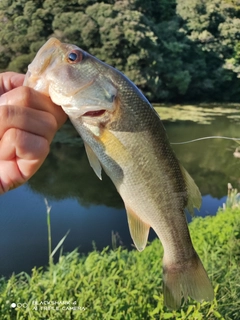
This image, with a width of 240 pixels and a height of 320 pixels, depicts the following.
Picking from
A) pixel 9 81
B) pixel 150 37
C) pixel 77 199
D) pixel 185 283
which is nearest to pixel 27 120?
pixel 9 81

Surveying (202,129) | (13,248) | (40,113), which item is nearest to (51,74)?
(40,113)

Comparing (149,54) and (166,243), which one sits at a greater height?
(166,243)

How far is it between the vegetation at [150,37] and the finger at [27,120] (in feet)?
32.8

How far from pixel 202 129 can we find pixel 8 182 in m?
11.2

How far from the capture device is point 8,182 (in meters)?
1.13

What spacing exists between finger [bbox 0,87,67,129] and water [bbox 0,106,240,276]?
13.0 ft

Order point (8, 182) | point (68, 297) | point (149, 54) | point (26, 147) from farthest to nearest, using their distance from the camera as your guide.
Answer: point (149, 54), point (68, 297), point (8, 182), point (26, 147)

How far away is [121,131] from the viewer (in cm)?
104

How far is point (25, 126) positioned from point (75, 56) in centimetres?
22

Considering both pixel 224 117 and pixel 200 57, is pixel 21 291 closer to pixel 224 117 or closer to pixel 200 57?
pixel 224 117

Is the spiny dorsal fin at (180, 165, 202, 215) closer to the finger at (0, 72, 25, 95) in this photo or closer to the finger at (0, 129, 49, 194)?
the finger at (0, 129, 49, 194)

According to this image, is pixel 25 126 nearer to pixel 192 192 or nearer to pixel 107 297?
pixel 192 192

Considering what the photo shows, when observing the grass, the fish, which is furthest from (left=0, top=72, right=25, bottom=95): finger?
the grass

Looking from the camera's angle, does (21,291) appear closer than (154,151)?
No
